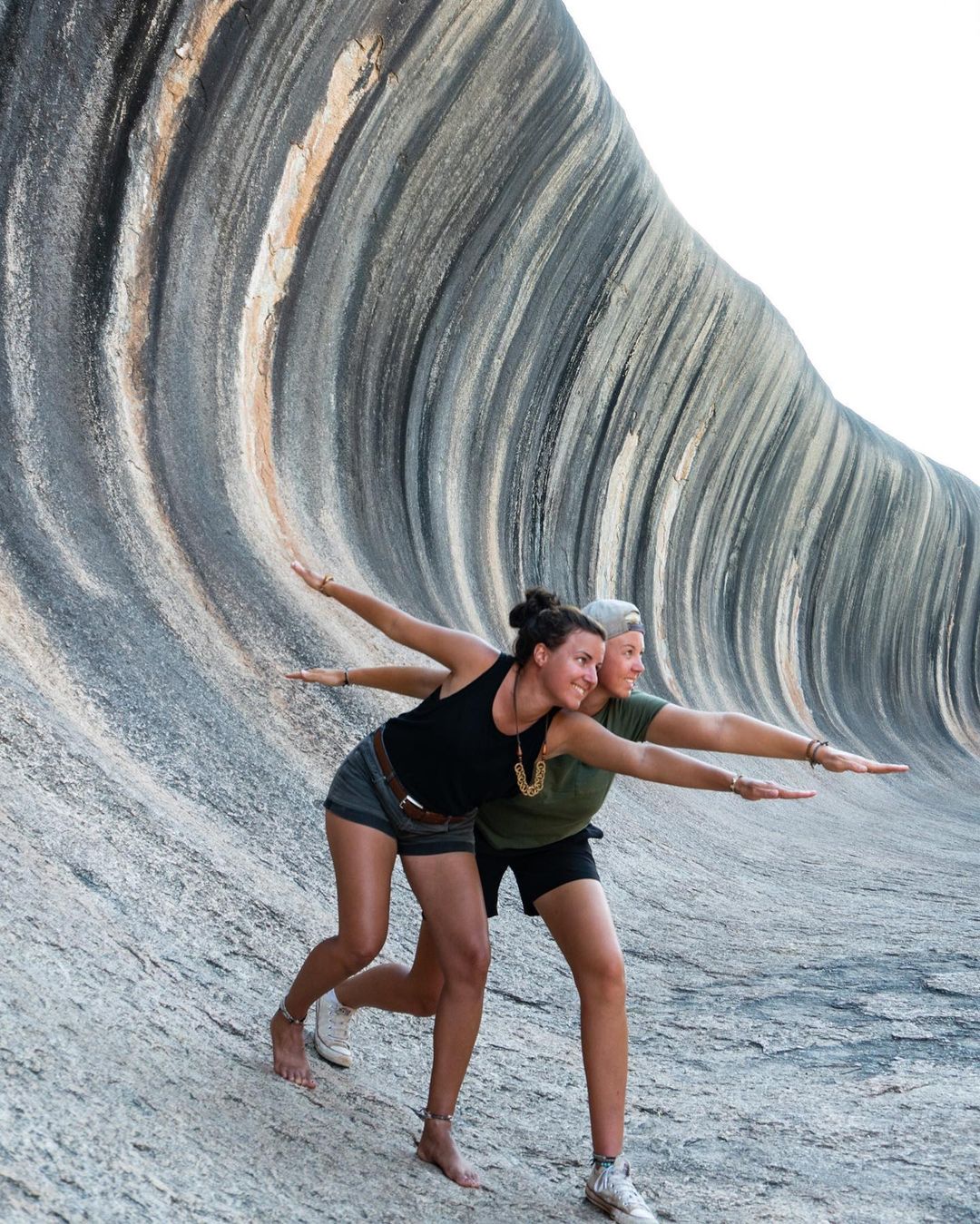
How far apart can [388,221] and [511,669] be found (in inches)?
253

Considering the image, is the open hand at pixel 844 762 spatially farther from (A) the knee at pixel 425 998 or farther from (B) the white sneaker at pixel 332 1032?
(B) the white sneaker at pixel 332 1032

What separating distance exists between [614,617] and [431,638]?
0.38 metres

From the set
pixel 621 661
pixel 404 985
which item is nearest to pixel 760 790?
pixel 621 661

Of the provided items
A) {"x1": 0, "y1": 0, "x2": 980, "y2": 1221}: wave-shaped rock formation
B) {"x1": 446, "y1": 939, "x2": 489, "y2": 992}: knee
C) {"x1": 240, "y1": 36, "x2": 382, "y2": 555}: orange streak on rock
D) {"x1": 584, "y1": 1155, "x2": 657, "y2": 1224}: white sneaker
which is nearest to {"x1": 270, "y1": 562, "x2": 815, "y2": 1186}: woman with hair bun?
{"x1": 446, "y1": 939, "x2": 489, "y2": 992}: knee

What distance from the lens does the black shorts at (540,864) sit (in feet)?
8.40

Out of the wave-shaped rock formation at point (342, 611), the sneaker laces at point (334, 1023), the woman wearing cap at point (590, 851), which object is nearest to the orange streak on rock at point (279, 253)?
the wave-shaped rock formation at point (342, 611)

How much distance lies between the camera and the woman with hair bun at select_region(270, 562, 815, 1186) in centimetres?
246

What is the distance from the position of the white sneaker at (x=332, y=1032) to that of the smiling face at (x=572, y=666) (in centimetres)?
101

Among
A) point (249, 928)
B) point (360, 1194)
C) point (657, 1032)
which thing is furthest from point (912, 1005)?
point (360, 1194)

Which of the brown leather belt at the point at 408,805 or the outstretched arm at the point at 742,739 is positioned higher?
the outstretched arm at the point at 742,739

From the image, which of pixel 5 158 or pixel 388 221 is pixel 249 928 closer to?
pixel 5 158

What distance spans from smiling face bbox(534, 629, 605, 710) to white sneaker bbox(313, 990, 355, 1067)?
101cm

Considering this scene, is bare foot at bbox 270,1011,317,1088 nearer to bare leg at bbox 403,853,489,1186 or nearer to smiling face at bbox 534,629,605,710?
bare leg at bbox 403,853,489,1186

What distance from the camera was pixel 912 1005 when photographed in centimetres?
412
